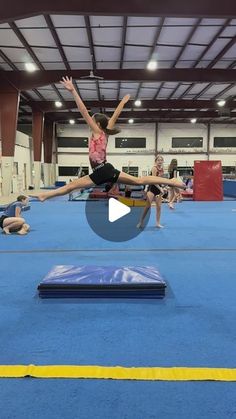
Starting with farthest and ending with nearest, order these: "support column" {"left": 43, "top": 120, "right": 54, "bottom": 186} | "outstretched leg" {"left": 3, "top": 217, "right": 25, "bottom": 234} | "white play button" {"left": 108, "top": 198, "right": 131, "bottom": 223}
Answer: "support column" {"left": 43, "top": 120, "right": 54, "bottom": 186}
"white play button" {"left": 108, "top": 198, "right": 131, "bottom": 223}
"outstretched leg" {"left": 3, "top": 217, "right": 25, "bottom": 234}

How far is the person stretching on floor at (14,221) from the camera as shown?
7.08 metres

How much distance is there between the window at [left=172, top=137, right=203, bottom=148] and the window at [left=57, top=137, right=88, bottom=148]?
7.15 meters

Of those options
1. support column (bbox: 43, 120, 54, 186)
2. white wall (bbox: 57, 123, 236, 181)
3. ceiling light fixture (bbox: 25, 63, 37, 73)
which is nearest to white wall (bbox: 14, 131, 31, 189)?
support column (bbox: 43, 120, 54, 186)

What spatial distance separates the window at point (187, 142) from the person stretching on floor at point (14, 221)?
22874mm

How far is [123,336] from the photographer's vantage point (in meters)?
2.65

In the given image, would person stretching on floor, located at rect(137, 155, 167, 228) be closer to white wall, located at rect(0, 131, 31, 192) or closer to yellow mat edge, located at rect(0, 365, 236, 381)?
yellow mat edge, located at rect(0, 365, 236, 381)

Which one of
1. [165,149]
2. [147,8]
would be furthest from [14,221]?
[165,149]

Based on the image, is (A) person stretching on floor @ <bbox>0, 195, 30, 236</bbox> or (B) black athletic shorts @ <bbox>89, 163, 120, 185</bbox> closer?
(B) black athletic shorts @ <bbox>89, 163, 120, 185</bbox>

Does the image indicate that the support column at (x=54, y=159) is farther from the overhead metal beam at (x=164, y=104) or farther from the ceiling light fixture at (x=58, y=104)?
the overhead metal beam at (x=164, y=104)

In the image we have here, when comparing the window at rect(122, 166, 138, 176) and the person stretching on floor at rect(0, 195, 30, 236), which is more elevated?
the window at rect(122, 166, 138, 176)

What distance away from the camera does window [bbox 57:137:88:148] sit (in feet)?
95.7

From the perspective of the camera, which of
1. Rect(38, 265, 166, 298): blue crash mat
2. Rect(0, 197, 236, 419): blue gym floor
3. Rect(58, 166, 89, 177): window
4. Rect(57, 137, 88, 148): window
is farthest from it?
Rect(58, 166, 89, 177): window

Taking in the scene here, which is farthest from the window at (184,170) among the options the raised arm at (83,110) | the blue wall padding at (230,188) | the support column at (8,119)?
the raised arm at (83,110)

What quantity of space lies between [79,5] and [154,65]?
6.69 meters
